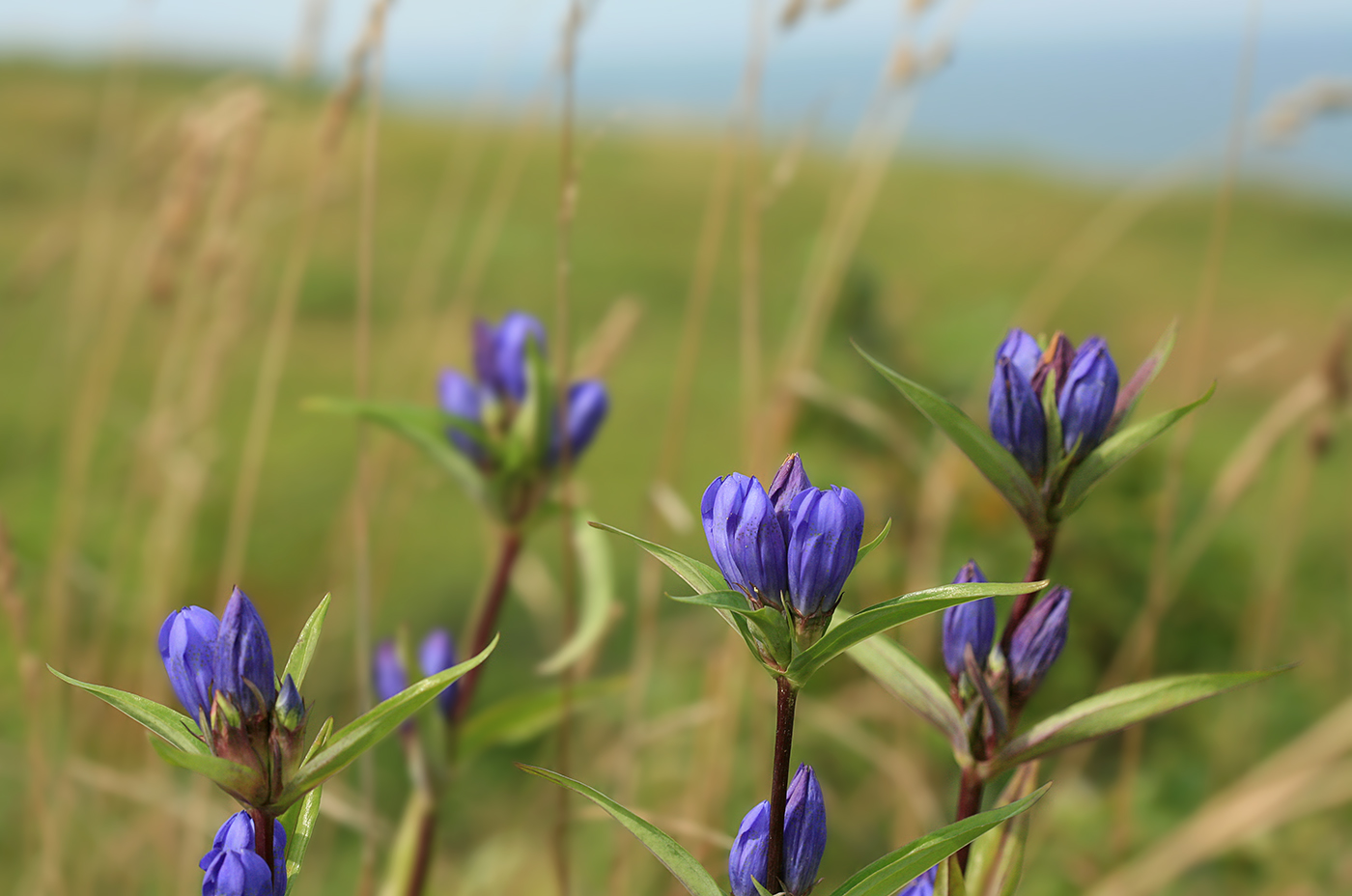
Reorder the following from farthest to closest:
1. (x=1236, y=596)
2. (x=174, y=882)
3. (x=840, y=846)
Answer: (x=1236, y=596), (x=840, y=846), (x=174, y=882)

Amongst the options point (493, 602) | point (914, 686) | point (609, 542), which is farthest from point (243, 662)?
point (609, 542)

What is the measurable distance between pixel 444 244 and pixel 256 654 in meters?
0.98

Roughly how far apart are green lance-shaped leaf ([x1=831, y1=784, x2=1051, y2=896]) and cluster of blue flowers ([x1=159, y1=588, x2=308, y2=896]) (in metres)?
0.22

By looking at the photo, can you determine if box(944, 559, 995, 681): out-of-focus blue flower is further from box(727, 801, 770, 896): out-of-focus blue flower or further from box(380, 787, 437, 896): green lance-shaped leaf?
box(380, 787, 437, 896): green lance-shaped leaf

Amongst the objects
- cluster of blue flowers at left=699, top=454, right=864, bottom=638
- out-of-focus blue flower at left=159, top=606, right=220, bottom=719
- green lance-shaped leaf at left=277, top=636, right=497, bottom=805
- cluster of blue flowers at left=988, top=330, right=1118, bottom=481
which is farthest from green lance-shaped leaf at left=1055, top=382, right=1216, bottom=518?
out-of-focus blue flower at left=159, top=606, right=220, bottom=719

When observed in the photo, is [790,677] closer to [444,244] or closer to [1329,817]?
[444,244]

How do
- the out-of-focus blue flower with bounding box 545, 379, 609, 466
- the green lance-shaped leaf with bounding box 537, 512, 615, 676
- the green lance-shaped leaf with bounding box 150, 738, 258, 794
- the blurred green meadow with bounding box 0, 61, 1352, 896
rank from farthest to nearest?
the blurred green meadow with bounding box 0, 61, 1352, 896 < the out-of-focus blue flower with bounding box 545, 379, 609, 466 < the green lance-shaped leaf with bounding box 537, 512, 615, 676 < the green lance-shaped leaf with bounding box 150, 738, 258, 794

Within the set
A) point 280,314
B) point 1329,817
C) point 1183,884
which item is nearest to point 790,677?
point 280,314

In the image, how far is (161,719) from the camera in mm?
441

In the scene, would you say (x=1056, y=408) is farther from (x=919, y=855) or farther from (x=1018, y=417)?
(x=919, y=855)

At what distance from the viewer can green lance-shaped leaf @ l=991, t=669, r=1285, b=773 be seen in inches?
18.1

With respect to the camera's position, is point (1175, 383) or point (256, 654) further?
point (1175, 383)

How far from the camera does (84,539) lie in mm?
1884

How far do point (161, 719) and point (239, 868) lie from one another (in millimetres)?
96
